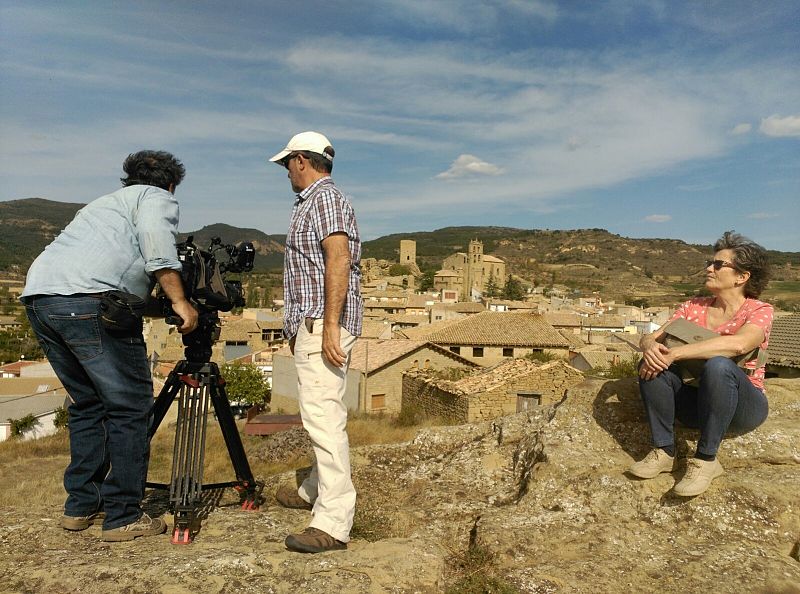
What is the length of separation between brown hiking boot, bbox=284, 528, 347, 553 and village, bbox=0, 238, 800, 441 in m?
2.09

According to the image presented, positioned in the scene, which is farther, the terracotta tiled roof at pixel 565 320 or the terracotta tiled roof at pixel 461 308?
the terracotta tiled roof at pixel 461 308

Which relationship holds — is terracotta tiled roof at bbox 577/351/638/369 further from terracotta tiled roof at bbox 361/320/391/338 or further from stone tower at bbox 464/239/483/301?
stone tower at bbox 464/239/483/301

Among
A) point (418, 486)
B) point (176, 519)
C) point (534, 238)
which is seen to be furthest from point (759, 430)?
point (534, 238)

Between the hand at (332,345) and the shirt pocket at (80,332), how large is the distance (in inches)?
41.0

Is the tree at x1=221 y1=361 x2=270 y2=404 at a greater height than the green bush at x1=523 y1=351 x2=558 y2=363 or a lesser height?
lesser

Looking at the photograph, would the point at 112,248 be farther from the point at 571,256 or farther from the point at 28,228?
the point at 28,228

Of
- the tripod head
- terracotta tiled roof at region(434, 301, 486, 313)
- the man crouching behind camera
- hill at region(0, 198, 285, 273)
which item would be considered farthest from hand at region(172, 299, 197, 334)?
hill at region(0, 198, 285, 273)

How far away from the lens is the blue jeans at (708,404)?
115 inches

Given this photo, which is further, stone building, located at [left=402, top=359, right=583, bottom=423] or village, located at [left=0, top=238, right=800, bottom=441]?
village, located at [left=0, top=238, right=800, bottom=441]

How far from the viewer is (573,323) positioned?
47500mm

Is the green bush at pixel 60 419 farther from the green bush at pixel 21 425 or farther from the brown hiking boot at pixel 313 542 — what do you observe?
the brown hiking boot at pixel 313 542

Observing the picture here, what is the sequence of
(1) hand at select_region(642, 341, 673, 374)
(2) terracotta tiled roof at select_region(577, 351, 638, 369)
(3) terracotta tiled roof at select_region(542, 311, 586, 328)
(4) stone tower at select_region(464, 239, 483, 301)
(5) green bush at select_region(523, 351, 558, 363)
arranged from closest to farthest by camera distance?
1. (1) hand at select_region(642, 341, 673, 374)
2. (5) green bush at select_region(523, 351, 558, 363)
3. (2) terracotta tiled roof at select_region(577, 351, 638, 369)
4. (3) terracotta tiled roof at select_region(542, 311, 586, 328)
5. (4) stone tower at select_region(464, 239, 483, 301)

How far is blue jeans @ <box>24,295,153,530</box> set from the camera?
8.91 feet

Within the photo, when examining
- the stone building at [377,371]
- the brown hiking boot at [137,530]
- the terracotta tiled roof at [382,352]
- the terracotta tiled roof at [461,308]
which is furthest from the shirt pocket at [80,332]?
the terracotta tiled roof at [461,308]
